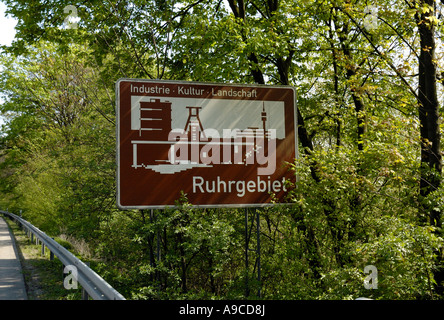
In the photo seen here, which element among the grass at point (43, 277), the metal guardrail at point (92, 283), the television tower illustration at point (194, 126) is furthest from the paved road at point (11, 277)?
the television tower illustration at point (194, 126)

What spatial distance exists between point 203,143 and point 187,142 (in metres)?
0.33

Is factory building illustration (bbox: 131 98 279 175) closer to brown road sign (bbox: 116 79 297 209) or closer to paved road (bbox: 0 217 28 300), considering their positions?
brown road sign (bbox: 116 79 297 209)

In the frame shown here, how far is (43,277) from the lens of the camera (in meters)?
9.19

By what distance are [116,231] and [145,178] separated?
10.0ft

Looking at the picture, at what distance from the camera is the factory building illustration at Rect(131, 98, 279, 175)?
8508 millimetres

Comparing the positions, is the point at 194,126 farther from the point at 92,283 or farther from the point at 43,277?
the point at 43,277

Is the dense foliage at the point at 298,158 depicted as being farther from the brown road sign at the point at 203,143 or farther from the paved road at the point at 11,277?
the paved road at the point at 11,277

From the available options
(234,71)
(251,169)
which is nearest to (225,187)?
(251,169)

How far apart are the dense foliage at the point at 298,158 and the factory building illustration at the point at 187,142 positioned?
0.88 metres

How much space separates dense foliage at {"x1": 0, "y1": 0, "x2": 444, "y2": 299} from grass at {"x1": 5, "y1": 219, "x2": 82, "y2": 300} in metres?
1.00

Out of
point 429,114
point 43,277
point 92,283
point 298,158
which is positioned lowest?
point 43,277

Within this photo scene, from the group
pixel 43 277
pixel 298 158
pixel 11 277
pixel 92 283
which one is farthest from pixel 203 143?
pixel 11 277

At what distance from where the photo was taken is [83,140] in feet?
40.1

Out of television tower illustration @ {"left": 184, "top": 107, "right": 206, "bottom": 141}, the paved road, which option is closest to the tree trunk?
television tower illustration @ {"left": 184, "top": 107, "right": 206, "bottom": 141}
